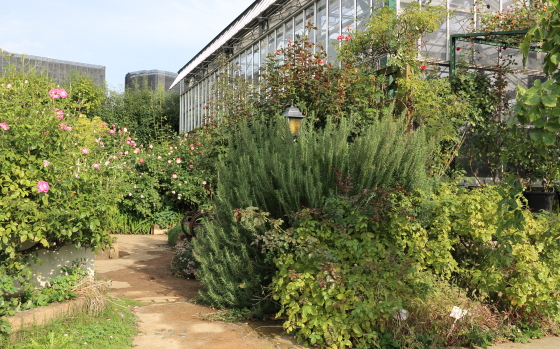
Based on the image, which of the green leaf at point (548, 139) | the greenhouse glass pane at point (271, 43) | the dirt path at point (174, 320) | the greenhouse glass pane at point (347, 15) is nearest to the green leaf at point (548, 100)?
the green leaf at point (548, 139)

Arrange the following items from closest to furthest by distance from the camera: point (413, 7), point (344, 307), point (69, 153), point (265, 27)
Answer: point (344, 307)
point (69, 153)
point (413, 7)
point (265, 27)

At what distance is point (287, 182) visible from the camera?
4312 millimetres

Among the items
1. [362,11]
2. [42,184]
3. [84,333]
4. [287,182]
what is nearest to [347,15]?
[362,11]

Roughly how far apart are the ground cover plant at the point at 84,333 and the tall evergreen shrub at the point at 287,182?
83 centimetres

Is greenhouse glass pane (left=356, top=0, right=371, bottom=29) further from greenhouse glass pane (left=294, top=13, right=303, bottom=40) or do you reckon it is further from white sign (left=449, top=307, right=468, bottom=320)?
white sign (left=449, top=307, right=468, bottom=320)

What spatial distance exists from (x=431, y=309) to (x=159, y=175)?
807 centimetres

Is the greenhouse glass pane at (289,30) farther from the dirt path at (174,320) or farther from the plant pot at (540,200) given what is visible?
the dirt path at (174,320)

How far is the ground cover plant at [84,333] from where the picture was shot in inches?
129

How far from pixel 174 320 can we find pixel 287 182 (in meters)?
1.54

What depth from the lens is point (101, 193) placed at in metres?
4.15

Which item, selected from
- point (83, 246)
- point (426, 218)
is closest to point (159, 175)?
point (83, 246)

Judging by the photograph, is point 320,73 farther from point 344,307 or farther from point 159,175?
point 159,175

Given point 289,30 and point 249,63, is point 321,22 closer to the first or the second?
point 289,30

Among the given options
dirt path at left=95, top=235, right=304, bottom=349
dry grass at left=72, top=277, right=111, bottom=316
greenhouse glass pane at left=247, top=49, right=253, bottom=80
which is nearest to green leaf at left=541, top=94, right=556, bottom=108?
dirt path at left=95, top=235, right=304, bottom=349
